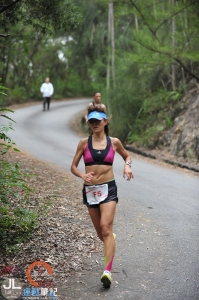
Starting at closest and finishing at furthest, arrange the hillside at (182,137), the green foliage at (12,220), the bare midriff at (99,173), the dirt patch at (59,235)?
the bare midriff at (99,173), the dirt patch at (59,235), the green foliage at (12,220), the hillside at (182,137)

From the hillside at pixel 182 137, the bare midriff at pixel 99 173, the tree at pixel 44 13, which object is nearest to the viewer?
the bare midriff at pixel 99 173

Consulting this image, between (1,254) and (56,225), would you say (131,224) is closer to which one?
(56,225)

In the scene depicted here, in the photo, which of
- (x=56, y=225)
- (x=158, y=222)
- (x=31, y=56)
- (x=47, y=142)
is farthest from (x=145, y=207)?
(x=31, y=56)

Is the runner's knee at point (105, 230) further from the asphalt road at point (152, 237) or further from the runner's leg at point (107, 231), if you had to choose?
the asphalt road at point (152, 237)

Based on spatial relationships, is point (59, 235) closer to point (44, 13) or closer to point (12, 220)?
point (12, 220)

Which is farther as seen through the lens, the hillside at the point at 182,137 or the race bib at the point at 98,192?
the hillside at the point at 182,137

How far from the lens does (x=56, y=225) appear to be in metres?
8.15

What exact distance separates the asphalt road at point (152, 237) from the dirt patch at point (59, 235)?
367 mm

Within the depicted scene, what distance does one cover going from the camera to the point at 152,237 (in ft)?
25.9

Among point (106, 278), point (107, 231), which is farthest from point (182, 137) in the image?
point (106, 278)

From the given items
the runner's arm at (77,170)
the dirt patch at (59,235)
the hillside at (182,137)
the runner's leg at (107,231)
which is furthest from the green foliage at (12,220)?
the hillside at (182,137)

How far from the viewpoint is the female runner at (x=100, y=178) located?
5867 millimetres

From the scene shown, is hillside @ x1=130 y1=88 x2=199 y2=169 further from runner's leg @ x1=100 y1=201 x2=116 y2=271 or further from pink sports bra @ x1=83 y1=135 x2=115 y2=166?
runner's leg @ x1=100 y1=201 x2=116 y2=271

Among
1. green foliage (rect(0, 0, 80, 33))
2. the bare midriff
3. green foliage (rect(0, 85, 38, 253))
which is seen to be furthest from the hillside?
the bare midriff
